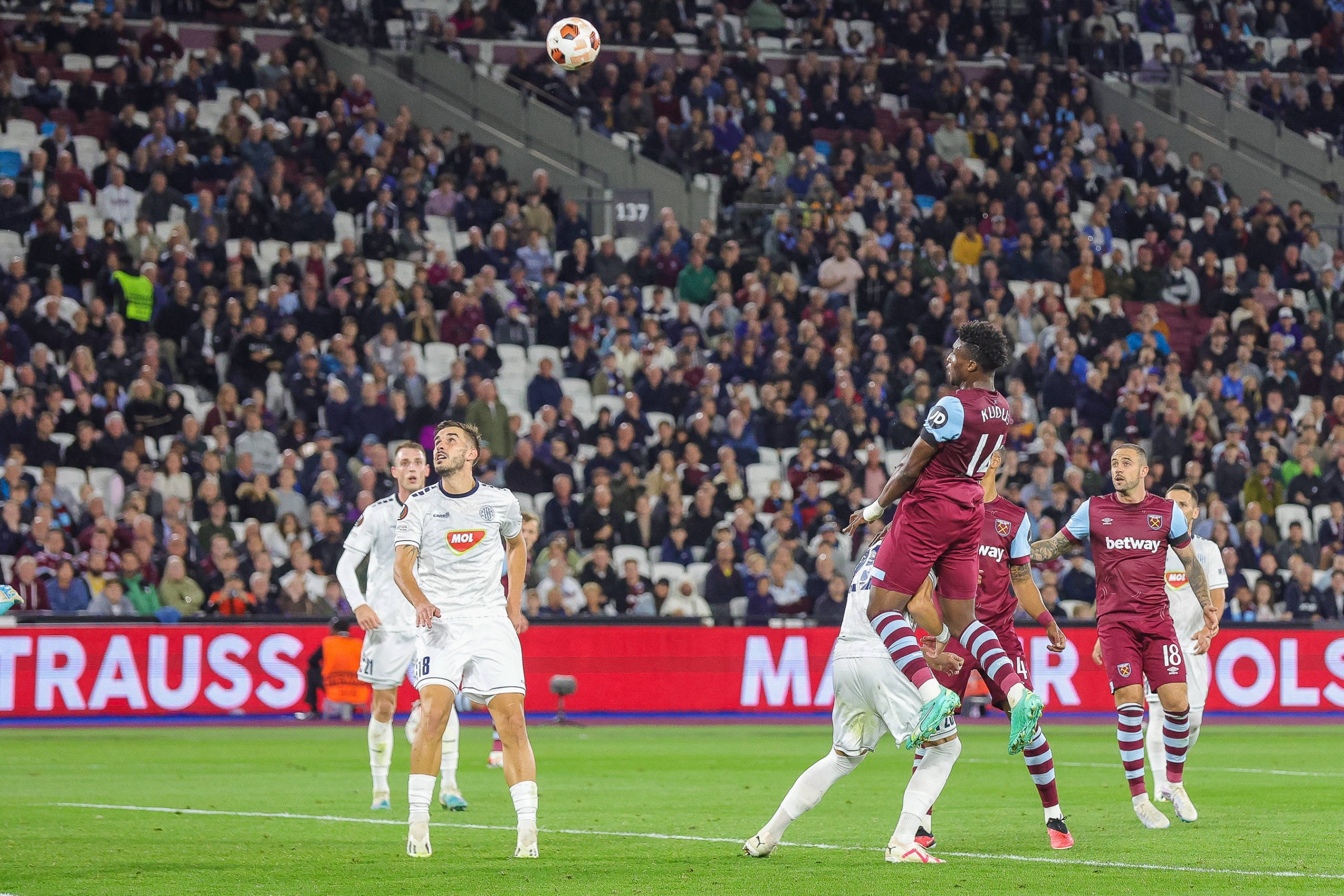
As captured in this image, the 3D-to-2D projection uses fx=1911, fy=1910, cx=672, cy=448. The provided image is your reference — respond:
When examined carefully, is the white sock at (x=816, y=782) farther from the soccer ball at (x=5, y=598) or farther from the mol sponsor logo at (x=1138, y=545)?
the soccer ball at (x=5, y=598)

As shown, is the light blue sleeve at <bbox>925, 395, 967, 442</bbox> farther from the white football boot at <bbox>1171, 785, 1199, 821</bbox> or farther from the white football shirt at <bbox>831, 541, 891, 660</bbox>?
the white football boot at <bbox>1171, 785, 1199, 821</bbox>

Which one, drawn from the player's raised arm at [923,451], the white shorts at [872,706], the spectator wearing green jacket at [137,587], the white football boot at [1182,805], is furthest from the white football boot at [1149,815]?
the spectator wearing green jacket at [137,587]

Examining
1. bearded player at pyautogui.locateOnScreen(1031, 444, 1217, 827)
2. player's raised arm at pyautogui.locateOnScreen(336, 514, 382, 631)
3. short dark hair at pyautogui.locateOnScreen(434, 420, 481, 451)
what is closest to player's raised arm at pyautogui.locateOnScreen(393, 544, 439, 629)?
short dark hair at pyautogui.locateOnScreen(434, 420, 481, 451)

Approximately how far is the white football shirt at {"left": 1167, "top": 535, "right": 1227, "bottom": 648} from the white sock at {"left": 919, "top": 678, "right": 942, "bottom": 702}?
590cm

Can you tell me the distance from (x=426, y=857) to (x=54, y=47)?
23.6 meters

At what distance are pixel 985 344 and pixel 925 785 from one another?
2.33m

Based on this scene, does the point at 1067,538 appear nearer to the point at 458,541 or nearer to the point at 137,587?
the point at 458,541

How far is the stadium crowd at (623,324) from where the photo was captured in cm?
2416

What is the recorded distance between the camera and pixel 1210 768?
56.9 ft

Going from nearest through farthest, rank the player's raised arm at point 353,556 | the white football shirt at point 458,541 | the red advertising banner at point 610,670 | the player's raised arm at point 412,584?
1. the player's raised arm at point 412,584
2. the white football shirt at point 458,541
3. the player's raised arm at point 353,556
4. the red advertising banner at point 610,670

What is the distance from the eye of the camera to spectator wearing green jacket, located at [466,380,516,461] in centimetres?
2544

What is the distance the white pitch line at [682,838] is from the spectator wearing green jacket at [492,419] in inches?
480

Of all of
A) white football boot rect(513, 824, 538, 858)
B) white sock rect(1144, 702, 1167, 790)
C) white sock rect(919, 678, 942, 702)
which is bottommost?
white sock rect(1144, 702, 1167, 790)

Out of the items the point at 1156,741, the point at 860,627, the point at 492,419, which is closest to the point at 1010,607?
the point at 860,627
